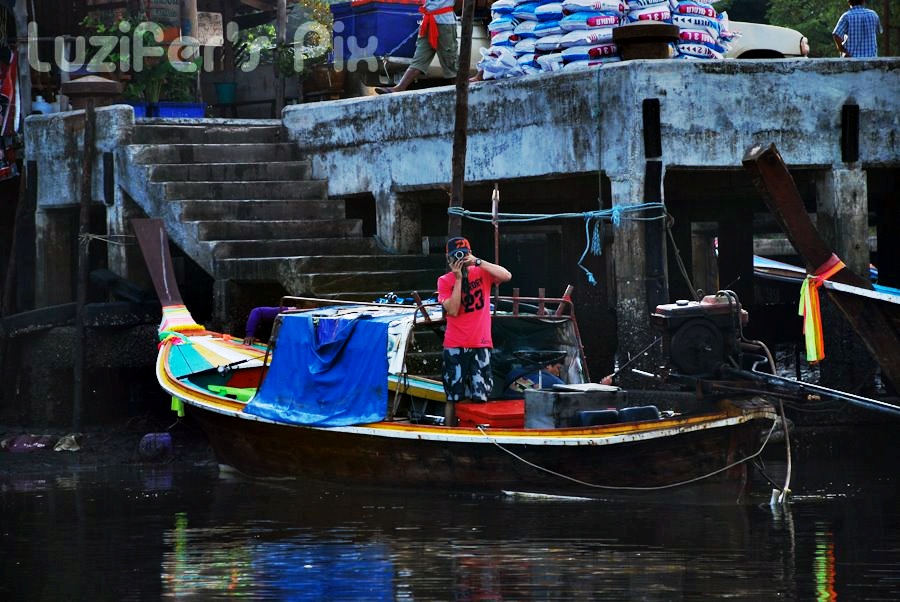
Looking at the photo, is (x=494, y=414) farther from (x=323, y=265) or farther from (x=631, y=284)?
(x=323, y=265)

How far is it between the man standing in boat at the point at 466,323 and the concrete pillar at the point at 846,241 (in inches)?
165

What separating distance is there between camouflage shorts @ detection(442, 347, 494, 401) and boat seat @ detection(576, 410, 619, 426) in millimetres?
1040

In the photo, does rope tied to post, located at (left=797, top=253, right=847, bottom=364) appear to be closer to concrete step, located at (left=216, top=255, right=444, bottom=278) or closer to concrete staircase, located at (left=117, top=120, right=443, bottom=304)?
concrete staircase, located at (left=117, top=120, right=443, bottom=304)

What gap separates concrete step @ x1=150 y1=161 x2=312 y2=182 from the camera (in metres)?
18.7

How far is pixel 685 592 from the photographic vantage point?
30.3 ft

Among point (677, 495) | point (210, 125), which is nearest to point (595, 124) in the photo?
point (677, 495)

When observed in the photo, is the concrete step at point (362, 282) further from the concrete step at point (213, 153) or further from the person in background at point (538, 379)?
the person in background at point (538, 379)

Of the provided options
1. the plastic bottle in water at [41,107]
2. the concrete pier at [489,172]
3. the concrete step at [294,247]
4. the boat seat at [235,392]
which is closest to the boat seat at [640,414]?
the concrete pier at [489,172]

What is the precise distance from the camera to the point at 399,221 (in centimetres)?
1844

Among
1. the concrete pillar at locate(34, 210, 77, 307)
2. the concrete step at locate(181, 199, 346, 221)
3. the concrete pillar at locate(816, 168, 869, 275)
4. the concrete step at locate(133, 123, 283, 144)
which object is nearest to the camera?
the concrete pillar at locate(816, 168, 869, 275)

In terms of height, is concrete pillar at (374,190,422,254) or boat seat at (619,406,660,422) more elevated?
concrete pillar at (374,190,422,254)

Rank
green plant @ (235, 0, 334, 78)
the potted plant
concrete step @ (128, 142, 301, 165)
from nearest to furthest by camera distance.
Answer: concrete step @ (128, 142, 301, 165) → the potted plant → green plant @ (235, 0, 334, 78)

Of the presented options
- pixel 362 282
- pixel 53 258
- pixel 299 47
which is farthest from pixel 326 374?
pixel 299 47

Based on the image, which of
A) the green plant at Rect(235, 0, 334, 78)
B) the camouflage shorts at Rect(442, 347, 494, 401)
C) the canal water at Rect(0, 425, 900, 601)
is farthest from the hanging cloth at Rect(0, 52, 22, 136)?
the camouflage shorts at Rect(442, 347, 494, 401)
